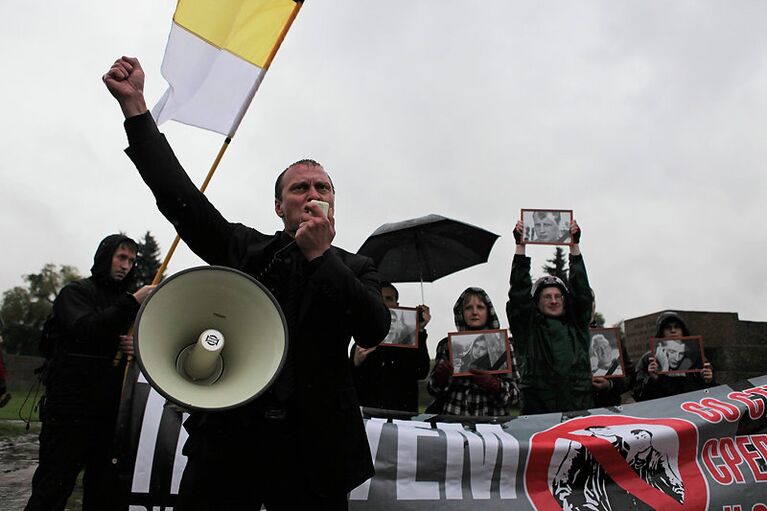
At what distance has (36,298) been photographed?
2325 inches

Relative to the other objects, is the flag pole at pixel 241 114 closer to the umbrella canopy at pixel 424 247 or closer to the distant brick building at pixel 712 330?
the umbrella canopy at pixel 424 247

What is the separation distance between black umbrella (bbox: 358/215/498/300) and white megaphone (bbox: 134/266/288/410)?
341cm

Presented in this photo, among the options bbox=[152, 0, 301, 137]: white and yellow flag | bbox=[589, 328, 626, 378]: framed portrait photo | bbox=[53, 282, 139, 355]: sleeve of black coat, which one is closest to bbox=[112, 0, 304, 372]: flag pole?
bbox=[152, 0, 301, 137]: white and yellow flag

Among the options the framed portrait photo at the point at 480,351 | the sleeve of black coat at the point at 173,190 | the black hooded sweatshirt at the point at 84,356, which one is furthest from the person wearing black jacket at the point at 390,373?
the sleeve of black coat at the point at 173,190

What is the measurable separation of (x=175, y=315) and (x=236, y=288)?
0.18 metres

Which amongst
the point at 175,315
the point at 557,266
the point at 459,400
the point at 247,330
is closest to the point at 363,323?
the point at 247,330

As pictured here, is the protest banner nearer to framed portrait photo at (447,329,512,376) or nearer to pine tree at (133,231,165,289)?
framed portrait photo at (447,329,512,376)

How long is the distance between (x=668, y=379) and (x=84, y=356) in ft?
12.7

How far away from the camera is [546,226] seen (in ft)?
14.2

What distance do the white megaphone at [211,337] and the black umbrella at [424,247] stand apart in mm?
3407

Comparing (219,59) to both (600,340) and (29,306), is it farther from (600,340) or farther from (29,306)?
(29,306)

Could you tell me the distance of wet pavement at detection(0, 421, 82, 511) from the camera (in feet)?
14.9

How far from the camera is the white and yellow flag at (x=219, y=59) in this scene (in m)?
2.71

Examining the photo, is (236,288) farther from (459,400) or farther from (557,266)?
(557,266)
